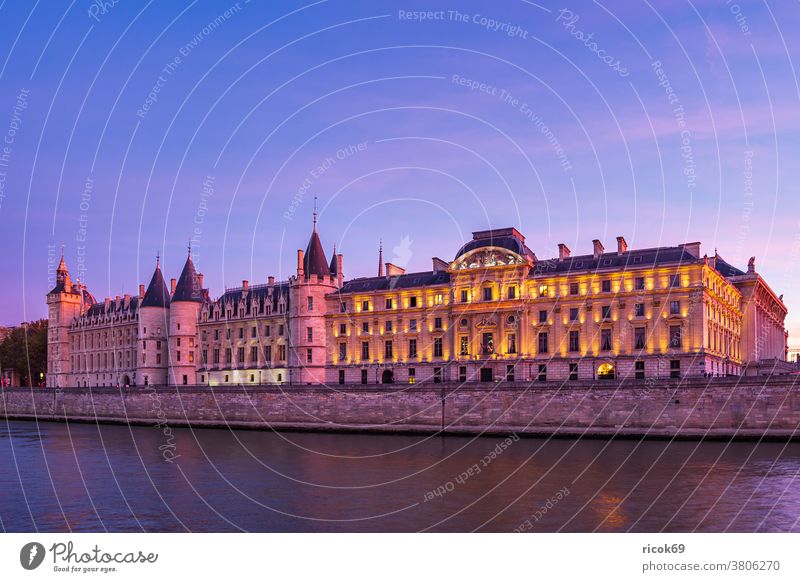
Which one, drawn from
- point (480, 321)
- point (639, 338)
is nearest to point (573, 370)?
point (639, 338)

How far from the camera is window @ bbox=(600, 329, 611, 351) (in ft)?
205

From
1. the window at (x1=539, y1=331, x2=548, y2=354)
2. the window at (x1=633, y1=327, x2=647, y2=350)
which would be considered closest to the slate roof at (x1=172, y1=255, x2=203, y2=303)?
the window at (x1=539, y1=331, x2=548, y2=354)

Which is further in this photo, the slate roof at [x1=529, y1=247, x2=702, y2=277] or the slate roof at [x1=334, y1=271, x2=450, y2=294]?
the slate roof at [x1=334, y1=271, x2=450, y2=294]

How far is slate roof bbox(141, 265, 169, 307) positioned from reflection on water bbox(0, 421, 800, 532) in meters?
46.6

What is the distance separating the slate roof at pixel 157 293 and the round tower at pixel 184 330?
2808 millimetres

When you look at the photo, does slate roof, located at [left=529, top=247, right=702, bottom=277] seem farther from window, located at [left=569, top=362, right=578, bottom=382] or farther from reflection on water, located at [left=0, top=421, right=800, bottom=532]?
reflection on water, located at [left=0, top=421, right=800, bottom=532]

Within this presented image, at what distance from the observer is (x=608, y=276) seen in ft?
205

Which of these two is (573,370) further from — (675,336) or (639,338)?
(675,336)

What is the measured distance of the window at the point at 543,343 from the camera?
65250 mm

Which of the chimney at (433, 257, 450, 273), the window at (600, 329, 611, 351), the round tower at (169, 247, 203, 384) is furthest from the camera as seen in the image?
the round tower at (169, 247, 203, 384)

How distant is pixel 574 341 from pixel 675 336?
326 inches

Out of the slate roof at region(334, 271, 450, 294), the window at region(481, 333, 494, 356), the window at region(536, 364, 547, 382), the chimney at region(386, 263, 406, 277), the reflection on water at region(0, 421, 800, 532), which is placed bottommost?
the reflection on water at region(0, 421, 800, 532)

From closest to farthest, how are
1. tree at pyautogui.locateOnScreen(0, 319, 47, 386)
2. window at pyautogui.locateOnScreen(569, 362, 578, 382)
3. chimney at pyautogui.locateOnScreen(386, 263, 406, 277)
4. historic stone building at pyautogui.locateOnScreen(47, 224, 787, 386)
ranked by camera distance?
historic stone building at pyautogui.locateOnScreen(47, 224, 787, 386), window at pyautogui.locateOnScreen(569, 362, 578, 382), chimney at pyautogui.locateOnScreen(386, 263, 406, 277), tree at pyautogui.locateOnScreen(0, 319, 47, 386)

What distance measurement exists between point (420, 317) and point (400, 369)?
5322mm
